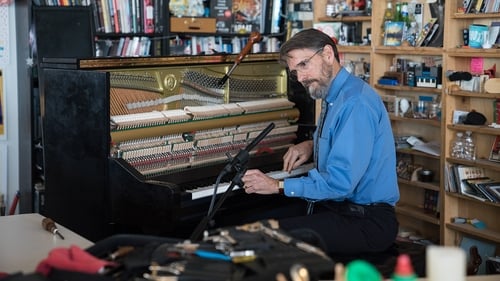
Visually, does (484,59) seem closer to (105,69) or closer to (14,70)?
(105,69)

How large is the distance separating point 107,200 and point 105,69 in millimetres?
609

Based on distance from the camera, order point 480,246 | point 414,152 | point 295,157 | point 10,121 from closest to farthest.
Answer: point 295,157
point 480,246
point 414,152
point 10,121

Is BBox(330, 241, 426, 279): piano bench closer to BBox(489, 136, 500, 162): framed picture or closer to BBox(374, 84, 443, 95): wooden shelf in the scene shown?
BBox(489, 136, 500, 162): framed picture

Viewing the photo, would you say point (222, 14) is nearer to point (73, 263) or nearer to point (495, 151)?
point (495, 151)

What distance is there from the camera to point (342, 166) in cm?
326

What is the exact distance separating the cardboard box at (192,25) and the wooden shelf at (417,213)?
6.79 feet

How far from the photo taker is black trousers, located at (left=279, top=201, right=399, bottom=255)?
10.9 ft

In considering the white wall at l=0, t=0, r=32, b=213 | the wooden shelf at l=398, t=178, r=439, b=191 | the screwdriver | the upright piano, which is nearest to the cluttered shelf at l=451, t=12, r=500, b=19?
the wooden shelf at l=398, t=178, r=439, b=191

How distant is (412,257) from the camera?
11.1ft

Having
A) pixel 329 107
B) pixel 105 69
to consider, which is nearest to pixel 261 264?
pixel 329 107

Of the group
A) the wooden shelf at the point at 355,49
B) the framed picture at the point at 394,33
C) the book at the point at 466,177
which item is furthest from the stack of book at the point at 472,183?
the wooden shelf at the point at 355,49

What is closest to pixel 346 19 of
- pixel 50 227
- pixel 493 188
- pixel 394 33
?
pixel 394 33

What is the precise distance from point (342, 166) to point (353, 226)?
11.5 inches

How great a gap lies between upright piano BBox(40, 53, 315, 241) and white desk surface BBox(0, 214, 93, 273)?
409 millimetres
